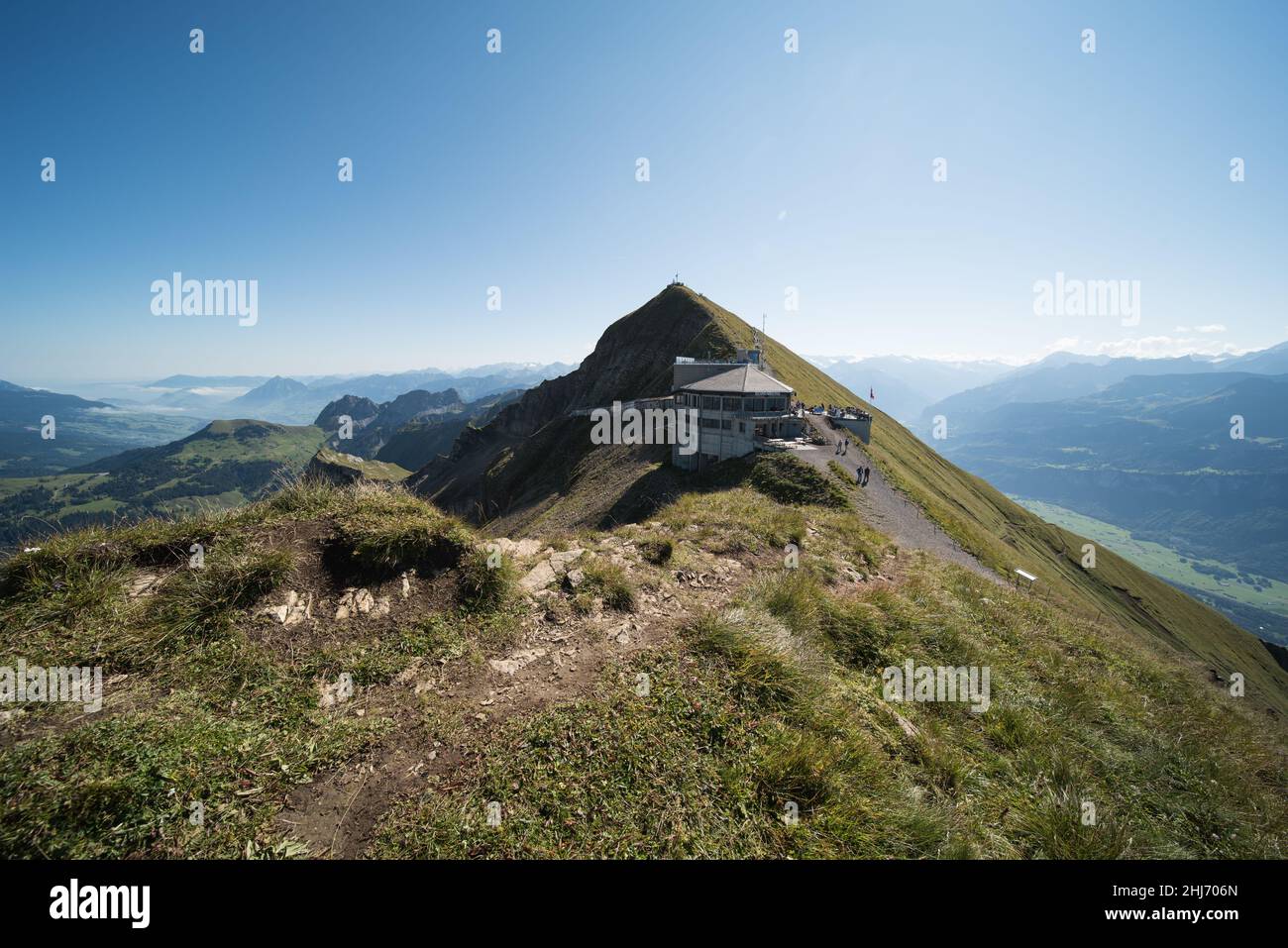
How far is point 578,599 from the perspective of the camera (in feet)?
30.3

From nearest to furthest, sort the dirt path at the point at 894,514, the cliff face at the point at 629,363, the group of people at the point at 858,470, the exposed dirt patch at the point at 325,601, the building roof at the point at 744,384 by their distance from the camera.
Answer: the exposed dirt patch at the point at 325,601, the dirt path at the point at 894,514, the group of people at the point at 858,470, the building roof at the point at 744,384, the cliff face at the point at 629,363

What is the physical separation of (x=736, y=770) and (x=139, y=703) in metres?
7.22

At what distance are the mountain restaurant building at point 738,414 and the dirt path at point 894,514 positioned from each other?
10.1ft

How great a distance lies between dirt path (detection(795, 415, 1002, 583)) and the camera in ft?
86.5

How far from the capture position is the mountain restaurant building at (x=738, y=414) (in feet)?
115

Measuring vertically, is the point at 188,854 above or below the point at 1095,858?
above

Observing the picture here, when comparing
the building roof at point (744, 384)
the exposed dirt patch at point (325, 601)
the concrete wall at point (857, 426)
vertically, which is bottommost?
the exposed dirt patch at point (325, 601)

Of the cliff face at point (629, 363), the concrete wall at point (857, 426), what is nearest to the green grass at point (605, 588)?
the concrete wall at point (857, 426)

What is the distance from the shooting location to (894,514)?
30672 millimetres

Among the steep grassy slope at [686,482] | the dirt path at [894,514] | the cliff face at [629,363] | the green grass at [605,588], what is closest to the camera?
the green grass at [605,588]

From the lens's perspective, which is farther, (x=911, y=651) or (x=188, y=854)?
(x=911, y=651)

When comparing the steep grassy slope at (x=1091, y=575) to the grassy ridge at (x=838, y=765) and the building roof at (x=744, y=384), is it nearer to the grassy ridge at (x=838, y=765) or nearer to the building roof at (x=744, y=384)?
the building roof at (x=744, y=384)
